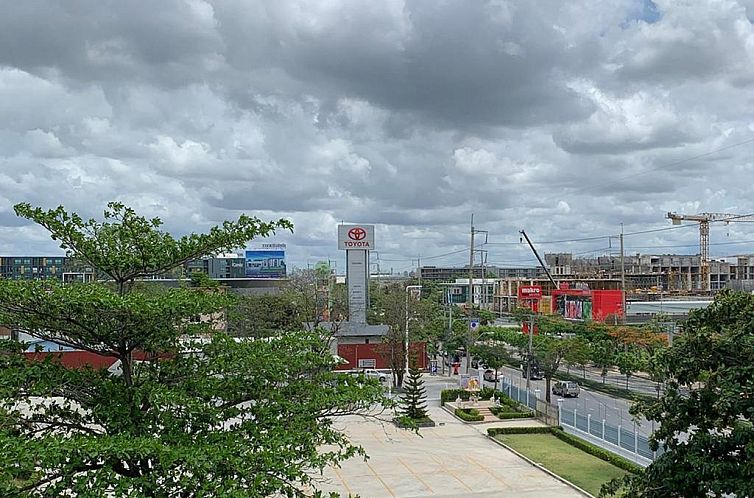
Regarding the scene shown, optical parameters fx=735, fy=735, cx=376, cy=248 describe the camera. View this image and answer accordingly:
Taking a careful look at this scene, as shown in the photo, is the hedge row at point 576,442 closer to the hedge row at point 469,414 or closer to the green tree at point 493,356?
the hedge row at point 469,414

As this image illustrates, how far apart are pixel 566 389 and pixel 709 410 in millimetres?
28106

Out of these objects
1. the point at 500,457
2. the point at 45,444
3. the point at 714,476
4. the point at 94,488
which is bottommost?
the point at 500,457

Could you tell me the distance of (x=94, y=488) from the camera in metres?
6.19

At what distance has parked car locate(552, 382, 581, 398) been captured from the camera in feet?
118

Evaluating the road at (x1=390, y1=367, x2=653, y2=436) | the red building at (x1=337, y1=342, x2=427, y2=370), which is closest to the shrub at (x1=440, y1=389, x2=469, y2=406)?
the road at (x1=390, y1=367, x2=653, y2=436)

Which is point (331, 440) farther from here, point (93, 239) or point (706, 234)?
point (706, 234)

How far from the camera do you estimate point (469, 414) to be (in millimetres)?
30766

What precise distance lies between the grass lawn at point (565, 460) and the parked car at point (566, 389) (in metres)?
9.27

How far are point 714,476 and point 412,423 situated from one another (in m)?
3.79

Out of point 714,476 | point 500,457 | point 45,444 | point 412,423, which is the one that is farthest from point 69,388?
point 500,457

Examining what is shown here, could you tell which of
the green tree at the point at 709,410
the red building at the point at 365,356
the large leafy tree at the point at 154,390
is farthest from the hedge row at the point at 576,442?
the red building at the point at 365,356

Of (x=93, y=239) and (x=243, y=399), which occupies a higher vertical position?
(x=93, y=239)

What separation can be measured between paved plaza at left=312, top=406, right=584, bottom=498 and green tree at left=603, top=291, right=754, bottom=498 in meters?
8.23

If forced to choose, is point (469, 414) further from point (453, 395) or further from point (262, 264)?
point (262, 264)
